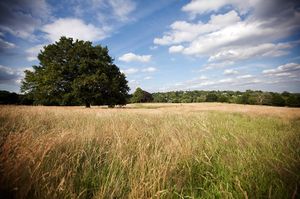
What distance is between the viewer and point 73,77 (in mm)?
27047

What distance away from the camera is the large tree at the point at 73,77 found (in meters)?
24.8

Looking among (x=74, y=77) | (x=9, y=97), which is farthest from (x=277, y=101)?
(x=9, y=97)

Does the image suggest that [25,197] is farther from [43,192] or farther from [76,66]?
[76,66]

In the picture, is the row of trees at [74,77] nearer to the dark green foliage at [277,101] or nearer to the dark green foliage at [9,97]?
the dark green foliage at [9,97]

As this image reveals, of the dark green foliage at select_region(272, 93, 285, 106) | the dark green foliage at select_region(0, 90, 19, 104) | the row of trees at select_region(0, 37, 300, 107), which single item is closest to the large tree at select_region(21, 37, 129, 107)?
the row of trees at select_region(0, 37, 300, 107)

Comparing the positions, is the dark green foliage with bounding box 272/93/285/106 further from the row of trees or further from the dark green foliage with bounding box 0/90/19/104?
the dark green foliage with bounding box 0/90/19/104

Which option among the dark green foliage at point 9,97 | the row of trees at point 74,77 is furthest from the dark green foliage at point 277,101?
the dark green foliage at point 9,97

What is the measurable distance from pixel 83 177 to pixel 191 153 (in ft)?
5.43

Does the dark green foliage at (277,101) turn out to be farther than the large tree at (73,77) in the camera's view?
Yes

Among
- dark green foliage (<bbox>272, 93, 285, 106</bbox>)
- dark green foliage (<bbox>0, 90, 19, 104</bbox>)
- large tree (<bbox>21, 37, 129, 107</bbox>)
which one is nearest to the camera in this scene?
large tree (<bbox>21, 37, 129, 107</bbox>)

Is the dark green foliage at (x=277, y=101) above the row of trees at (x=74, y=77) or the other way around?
the other way around

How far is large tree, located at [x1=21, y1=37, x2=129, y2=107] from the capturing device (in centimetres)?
2483

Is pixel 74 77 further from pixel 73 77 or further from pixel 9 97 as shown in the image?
pixel 9 97

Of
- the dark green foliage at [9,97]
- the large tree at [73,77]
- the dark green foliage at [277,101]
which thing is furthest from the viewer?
the dark green foliage at [277,101]
